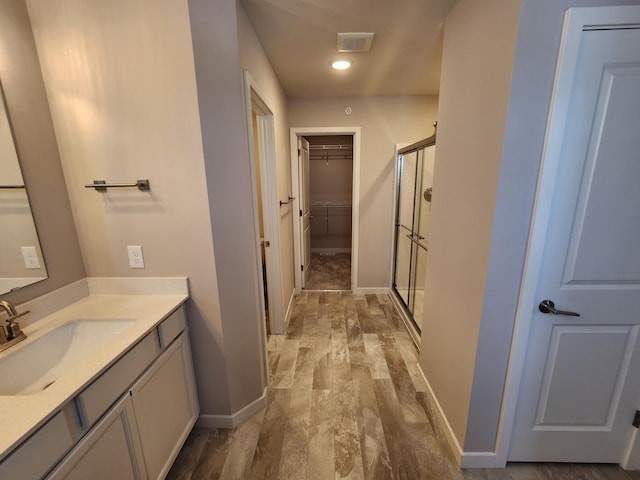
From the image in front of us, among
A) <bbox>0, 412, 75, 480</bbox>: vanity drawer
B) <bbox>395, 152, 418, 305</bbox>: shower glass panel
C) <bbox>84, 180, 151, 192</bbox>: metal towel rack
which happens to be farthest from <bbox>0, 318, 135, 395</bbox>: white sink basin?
<bbox>395, 152, 418, 305</bbox>: shower glass panel

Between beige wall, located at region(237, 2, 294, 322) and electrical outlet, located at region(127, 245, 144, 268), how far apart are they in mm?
1159

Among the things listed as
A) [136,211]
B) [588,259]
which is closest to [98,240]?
[136,211]

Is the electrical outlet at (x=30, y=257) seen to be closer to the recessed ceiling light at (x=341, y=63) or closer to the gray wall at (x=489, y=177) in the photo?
the gray wall at (x=489, y=177)

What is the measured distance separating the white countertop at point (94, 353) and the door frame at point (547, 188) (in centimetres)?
171

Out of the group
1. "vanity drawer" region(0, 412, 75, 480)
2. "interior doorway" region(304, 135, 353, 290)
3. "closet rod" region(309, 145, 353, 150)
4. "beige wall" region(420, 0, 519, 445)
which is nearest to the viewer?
"vanity drawer" region(0, 412, 75, 480)

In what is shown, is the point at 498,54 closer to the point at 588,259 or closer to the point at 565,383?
the point at 588,259

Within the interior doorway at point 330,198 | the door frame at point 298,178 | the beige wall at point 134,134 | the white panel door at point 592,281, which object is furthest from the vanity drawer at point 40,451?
the interior doorway at point 330,198

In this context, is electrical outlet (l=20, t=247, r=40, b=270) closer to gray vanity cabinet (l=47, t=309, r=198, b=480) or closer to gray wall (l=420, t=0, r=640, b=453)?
gray vanity cabinet (l=47, t=309, r=198, b=480)

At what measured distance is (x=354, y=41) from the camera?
1.87 metres

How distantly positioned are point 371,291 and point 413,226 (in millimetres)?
1150

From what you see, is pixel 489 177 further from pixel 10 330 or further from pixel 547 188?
pixel 10 330

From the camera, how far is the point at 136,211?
1.43 metres

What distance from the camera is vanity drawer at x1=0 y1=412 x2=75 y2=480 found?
68 cm

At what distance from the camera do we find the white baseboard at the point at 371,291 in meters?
3.65
